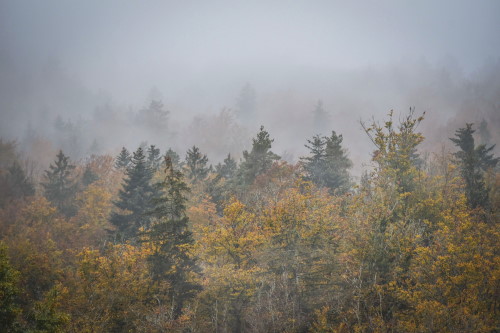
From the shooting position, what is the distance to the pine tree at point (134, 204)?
37575 mm

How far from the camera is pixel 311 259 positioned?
22.9 m

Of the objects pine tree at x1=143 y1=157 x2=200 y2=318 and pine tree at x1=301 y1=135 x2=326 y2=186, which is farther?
pine tree at x1=301 y1=135 x2=326 y2=186

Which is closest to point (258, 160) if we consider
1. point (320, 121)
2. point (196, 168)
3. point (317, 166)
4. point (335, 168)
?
point (317, 166)

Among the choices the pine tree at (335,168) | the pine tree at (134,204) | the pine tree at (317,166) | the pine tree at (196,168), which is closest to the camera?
the pine tree at (134,204)

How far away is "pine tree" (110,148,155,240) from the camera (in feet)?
123

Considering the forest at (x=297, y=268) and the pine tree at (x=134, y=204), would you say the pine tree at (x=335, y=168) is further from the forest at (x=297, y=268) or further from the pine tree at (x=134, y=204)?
the pine tree at (x=134, y=204)

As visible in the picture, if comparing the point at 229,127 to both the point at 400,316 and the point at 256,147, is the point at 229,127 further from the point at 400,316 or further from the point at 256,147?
the point at 400,316

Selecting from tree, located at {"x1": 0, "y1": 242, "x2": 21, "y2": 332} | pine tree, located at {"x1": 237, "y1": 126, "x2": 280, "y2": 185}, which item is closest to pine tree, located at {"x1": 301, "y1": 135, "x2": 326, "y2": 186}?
pine tree, located at {"x1": 237, "y1": 126, "x2": 280, "y2": 185}

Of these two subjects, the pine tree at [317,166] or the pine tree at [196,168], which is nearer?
the pine tree at [317,166]

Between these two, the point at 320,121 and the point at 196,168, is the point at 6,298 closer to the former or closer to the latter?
the point at 196,168

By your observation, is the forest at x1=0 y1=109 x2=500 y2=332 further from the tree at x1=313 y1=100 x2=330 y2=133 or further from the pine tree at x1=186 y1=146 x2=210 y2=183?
the tree at x1=313 y1=100 x2=330 y2=133

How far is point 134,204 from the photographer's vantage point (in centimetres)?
3912

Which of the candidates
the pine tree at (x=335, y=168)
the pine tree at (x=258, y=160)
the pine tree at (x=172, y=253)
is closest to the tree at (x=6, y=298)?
the pine tree at (x=172, y=253)

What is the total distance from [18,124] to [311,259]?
19233cm
